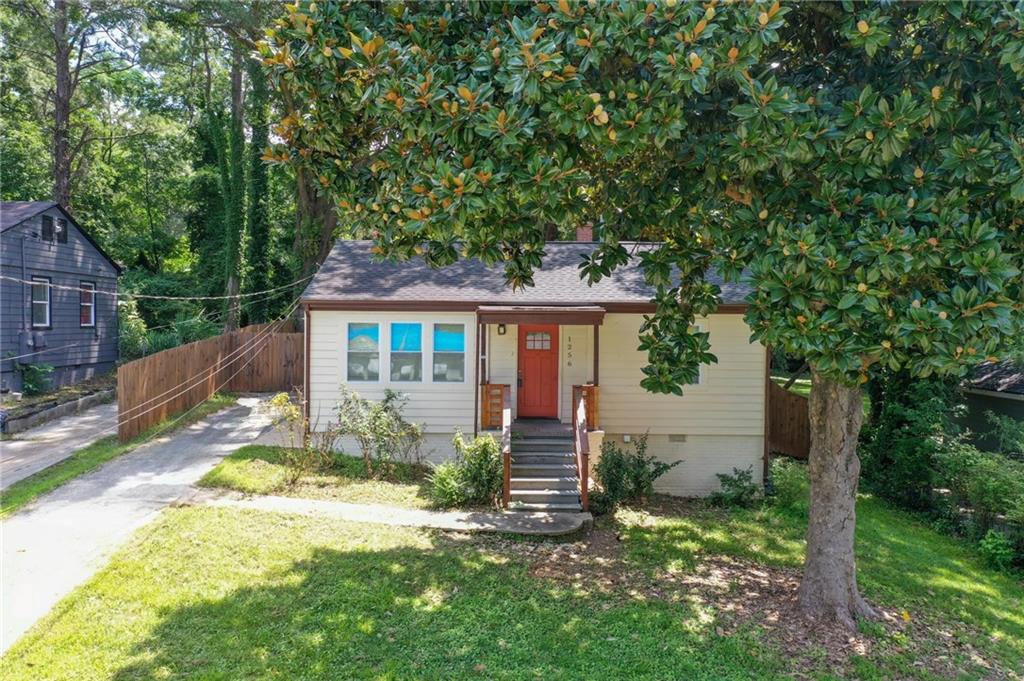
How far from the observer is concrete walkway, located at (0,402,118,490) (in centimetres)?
986

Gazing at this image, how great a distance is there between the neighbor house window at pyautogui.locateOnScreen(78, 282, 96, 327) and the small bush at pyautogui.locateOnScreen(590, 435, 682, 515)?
1602cm

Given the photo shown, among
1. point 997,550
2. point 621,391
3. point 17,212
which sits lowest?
point 997,550

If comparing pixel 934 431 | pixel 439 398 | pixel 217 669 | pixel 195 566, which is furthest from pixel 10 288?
pixel 934 431

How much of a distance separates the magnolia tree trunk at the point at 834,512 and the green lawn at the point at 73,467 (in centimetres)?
944

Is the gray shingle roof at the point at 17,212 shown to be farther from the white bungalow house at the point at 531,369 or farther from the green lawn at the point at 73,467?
the white bungalow house at the point at 531,369

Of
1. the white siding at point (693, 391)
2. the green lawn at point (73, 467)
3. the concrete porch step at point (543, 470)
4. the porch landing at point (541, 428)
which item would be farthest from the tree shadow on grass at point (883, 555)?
the green lawn at point (73, 467)

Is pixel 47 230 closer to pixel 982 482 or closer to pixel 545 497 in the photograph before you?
pixel 545 497

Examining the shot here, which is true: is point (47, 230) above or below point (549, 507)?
above

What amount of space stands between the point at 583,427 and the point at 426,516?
8.66 feet

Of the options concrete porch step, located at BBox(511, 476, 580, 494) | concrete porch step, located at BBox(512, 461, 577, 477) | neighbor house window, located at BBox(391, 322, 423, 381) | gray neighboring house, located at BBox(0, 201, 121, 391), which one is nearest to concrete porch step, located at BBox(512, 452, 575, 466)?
concrete porch step, located at BBox(512, 461, 577, 477)

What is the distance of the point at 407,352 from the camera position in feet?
38.1

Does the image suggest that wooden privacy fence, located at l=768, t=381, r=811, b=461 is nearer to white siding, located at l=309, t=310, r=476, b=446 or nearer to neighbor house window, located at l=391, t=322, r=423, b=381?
white siding, located at l=309, t=310, r=476, b=446

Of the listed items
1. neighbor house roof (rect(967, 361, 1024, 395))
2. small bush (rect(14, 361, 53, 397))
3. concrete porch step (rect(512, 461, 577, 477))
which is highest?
neighbor house roof (rect(967, 361, 1024, 395))

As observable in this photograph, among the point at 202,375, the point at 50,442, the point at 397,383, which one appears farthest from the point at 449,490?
the point at 202,375
